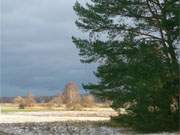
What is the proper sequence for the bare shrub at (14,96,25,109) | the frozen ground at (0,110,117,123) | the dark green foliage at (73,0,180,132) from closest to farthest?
1. the dark green foliage at (73,0,180,132)
2. the frozen ground at (0,110,117,123)
3. the bare shrub at (14,96,25,109)

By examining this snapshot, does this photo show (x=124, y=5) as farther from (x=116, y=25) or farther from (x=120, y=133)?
(x=120, y=133)

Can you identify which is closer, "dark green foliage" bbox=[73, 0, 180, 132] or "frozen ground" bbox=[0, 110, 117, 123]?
"dark green foliage" bbox=[73, 0, 180, 132]

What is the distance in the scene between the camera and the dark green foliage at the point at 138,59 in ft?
102

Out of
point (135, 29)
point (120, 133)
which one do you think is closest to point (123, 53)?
point (135, 29)

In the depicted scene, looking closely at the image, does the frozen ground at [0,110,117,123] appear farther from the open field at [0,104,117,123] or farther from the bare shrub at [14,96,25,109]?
the bare shrub at [14,96,25,109]

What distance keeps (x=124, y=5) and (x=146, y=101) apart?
5961 millimetres

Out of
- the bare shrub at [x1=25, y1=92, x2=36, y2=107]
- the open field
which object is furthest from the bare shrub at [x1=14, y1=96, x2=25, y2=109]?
the open field

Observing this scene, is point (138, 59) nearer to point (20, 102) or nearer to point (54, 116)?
point (54, 116)

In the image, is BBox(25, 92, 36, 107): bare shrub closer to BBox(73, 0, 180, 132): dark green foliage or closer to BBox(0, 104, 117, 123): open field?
BBox(0, 104, 117, 123): open field

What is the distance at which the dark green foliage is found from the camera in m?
31.2

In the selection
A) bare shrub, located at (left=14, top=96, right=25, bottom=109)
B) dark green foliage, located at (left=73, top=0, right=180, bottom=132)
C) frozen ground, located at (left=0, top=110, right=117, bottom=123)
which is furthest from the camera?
bare shrub, located at (left=14, top=96, right=25, bottom=109)

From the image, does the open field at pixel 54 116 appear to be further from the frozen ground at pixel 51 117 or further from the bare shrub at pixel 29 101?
the bare shrub at pixel 29 101

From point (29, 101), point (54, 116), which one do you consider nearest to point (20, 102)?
point (29, 101)

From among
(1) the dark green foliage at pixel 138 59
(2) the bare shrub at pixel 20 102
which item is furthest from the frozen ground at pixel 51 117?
(2) the bare shrub at pixel 20 102
